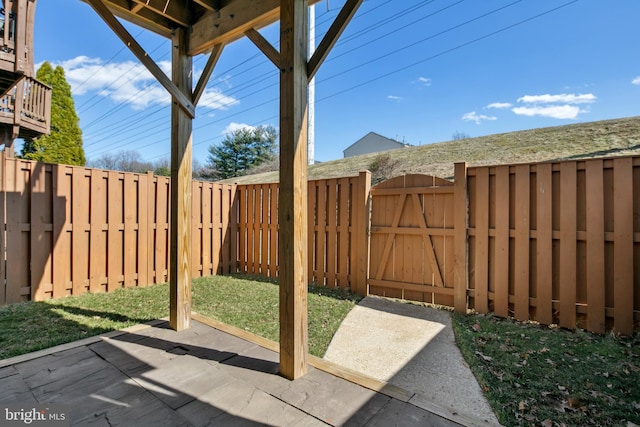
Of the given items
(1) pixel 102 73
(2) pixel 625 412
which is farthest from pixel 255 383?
(1) pixel 102 73

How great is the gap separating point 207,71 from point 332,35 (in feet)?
4.71

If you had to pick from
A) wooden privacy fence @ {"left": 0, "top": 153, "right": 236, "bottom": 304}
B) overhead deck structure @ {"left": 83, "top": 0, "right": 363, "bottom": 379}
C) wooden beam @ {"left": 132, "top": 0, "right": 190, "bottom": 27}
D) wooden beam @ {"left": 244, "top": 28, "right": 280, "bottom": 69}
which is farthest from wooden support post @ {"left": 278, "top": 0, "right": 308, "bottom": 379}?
wooden privacy fence @ {"left": 0, "top": 153, "right": 236, "bottom": 304}

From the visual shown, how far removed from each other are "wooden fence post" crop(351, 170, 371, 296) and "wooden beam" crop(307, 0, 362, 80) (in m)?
2.45

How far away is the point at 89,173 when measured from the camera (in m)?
4.12

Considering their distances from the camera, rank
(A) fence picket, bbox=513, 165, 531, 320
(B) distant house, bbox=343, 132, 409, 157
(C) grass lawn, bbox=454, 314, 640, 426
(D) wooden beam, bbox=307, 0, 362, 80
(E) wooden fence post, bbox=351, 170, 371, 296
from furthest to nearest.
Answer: (B) distant house, bbox=343, 132, 409, 157 → (E) wooden fence post, bbox=351, 170, 371, 296 → (A) fence picket, bbox=513, 165, 531, 320 → (D) wooden beam, bbox=307, 0, 362, 80 → (C) grass lawn, bbox=454, 314, 640, 426

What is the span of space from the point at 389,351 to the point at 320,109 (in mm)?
17226

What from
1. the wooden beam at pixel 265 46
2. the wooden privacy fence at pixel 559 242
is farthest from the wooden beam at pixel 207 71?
the wooden privacy fence at pixel 559 242

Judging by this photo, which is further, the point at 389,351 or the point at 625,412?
the point at 389,351

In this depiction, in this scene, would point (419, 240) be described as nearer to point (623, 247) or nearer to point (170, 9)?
point (623, 247)

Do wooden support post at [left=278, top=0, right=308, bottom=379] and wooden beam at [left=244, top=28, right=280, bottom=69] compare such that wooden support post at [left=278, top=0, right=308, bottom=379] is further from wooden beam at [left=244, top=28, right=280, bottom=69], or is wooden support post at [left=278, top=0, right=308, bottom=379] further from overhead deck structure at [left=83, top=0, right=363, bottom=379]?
wooden beam at [left=244, top=28, right=280, bottom=69]

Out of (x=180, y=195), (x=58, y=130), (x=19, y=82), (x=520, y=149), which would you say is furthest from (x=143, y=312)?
(x=58, y=130)

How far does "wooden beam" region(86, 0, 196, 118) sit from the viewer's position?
2346 mm

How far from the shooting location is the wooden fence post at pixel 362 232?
4254mm

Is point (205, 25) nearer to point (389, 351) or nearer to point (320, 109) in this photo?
point (389, 351)
